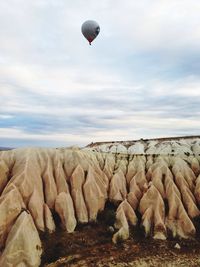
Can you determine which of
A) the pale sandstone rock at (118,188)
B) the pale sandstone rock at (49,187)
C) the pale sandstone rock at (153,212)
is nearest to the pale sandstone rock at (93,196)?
the pale sandstone rock at (118,188)

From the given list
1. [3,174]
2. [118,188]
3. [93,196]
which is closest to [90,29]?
[118,188]

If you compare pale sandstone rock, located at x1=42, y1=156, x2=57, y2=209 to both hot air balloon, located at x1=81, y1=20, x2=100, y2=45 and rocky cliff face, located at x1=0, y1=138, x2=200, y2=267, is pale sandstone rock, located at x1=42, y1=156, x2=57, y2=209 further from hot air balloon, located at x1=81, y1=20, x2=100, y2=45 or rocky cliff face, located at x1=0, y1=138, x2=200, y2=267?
hot air balloon, located at x1=81, y1=20, x2=100, y2=45

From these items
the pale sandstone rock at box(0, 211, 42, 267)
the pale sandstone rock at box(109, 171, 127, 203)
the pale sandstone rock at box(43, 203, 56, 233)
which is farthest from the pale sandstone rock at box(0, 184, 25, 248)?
the pale sandstone rock at box(109, 171, 127, 203)

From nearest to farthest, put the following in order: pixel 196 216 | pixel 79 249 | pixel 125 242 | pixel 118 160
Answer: pixel 79 249 → pixel 125 242 → pixel 196 216 → pixel 118 160

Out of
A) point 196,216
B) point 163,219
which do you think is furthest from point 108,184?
point 196,216

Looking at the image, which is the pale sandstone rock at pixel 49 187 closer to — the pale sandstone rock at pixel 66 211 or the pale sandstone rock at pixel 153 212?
the pale sandstone rock at pixel 66 211

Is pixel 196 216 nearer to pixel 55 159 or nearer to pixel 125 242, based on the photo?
pixel 125 242

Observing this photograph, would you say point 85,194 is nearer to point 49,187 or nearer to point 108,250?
point 49,187
